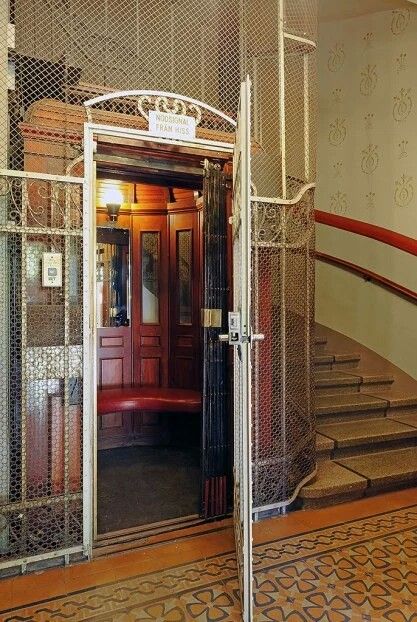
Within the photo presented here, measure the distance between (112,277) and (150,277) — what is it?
1.08 ft

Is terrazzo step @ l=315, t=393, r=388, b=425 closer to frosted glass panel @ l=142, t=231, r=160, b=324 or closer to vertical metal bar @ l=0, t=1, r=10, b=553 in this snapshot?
frosted glass panel @ l=142, t=231, r=160, b=324

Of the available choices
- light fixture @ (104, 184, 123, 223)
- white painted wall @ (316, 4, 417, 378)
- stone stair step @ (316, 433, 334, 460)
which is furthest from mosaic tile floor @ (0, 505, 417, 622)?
light fixture @ (104, 184, 123, 223)

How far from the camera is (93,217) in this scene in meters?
2.17

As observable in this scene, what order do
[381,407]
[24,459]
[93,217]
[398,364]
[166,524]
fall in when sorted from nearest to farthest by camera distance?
[24,459] → [93,217] → [166,524] → [381,407] → [398,364]

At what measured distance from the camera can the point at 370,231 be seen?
3.91 m

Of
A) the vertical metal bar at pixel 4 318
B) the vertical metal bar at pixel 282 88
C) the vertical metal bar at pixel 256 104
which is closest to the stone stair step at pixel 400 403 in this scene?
the vertical metal bar at pixel 282 88

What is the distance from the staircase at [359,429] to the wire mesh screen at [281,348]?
25 cm

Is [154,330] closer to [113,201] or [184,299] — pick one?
[184,299]

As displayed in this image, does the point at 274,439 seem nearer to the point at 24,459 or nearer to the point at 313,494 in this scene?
the point at 313,494

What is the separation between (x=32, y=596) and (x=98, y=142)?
2.05 meters

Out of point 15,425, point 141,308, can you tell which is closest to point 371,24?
point 141,308

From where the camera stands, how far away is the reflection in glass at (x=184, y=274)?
151 inches

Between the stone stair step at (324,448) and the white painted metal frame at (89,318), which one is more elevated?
the white painted metal frame at (89,318)

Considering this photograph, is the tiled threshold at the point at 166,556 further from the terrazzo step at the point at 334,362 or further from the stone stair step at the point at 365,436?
the terrazzo step at the point at 334,362
